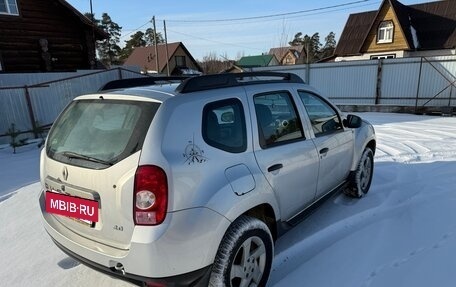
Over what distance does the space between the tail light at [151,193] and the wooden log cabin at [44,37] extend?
14.9 metres

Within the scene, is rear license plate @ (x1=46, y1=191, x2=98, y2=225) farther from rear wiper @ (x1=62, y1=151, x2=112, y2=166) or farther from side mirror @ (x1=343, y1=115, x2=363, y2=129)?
side mirror @ (x1=343, y1=115, x2=363, y2=129)

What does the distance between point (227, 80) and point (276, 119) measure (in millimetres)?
608

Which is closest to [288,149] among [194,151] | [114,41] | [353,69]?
[194,151]

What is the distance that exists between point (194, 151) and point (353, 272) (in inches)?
68.6

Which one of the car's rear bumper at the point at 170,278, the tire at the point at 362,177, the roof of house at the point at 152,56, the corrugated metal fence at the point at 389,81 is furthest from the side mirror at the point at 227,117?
the roof of house at the point at 152,56

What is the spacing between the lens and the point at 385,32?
2653 cm

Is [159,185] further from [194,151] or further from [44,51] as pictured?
[44,51]

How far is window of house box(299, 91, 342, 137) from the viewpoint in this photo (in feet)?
10.9

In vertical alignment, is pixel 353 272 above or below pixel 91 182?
below

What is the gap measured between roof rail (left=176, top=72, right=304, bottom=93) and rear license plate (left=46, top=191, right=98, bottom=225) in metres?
0.97

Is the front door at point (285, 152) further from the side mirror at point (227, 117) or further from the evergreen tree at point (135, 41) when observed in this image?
the evergreen tree at point (135, 41)

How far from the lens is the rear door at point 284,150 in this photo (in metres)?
2.60

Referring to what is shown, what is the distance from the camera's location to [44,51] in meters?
14.8

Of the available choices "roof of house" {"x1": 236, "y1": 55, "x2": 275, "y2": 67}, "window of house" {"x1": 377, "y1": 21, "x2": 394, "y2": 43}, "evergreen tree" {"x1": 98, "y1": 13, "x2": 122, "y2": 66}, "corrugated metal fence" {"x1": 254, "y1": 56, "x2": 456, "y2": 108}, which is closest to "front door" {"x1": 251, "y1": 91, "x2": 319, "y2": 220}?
"corrugated metal fence" {"x1": 254, "y1": 56, "x2": 456, "y2": 108}
